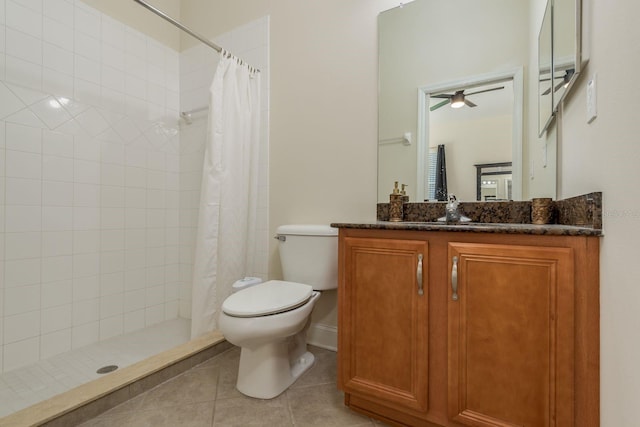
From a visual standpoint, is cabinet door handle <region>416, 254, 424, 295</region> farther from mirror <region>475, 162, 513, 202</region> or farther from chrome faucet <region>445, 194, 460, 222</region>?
mirror <region>475, 162, 513, 202</region>

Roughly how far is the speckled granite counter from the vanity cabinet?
26 millimetres

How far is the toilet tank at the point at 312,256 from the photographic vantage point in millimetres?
1692

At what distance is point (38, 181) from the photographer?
1769 millimetres

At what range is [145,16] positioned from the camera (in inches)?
91.3

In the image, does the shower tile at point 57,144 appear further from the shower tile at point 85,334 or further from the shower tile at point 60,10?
the shower tile at point 85,334

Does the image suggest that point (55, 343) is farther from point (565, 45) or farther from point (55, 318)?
point (565, 45)

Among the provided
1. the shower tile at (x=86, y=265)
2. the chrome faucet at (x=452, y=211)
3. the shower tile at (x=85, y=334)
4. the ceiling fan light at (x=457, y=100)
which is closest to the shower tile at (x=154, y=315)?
the shower tile at (x=85, y=334)

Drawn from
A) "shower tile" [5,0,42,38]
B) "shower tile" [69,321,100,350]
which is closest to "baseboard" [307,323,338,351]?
"shower tile" [69,321,100,350]

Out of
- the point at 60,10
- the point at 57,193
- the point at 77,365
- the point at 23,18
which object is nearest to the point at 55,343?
the point at 77,365

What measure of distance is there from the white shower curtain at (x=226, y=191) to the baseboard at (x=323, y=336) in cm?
60

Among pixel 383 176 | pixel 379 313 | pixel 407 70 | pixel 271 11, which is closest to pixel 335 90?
pixel 407 70

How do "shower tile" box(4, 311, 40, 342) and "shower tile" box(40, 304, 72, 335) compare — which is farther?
"shower tile" box(40, 304, 72, 335)

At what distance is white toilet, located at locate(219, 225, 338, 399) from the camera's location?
1310 mm

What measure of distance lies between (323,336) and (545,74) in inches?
70.4
